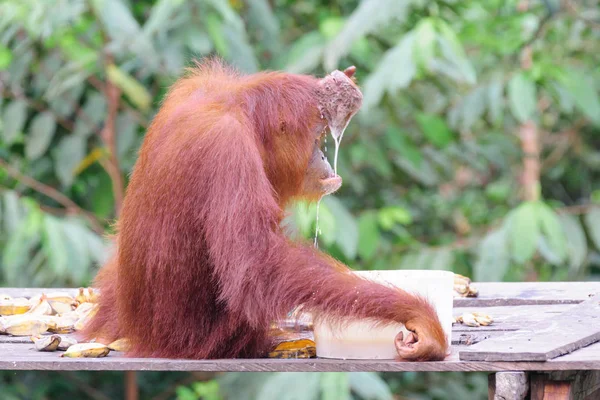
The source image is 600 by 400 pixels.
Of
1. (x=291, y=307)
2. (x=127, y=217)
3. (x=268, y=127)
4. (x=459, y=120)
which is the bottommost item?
(x=291, y=307)

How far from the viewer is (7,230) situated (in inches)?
182

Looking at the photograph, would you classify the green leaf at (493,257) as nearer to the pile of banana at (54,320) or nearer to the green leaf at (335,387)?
the green leaf at (335,387)

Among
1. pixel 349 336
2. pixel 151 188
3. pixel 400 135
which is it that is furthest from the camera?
pixel 400 135

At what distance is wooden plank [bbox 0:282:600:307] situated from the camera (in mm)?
3186

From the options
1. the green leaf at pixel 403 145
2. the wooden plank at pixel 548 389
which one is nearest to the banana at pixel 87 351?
the wooden plank at pixel 548 389

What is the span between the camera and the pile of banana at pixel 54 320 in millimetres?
2611

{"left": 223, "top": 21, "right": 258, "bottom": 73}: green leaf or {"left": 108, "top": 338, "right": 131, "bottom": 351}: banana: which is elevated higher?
{"left": 223, "top": 21, "right": 258, "bottom": 73}: green leaf

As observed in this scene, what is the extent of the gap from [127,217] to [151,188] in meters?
0.16

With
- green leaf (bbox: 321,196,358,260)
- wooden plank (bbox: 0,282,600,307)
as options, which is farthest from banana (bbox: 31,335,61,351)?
green leaf (bbox: 321,196,358,260)

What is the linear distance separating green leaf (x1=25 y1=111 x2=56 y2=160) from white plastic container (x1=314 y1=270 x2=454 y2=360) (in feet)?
10.5

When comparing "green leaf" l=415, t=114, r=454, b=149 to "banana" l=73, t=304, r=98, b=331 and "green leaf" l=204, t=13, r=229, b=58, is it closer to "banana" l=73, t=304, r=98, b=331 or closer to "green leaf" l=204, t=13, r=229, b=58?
"green leaf" l=204, t=13, r=229, b=58

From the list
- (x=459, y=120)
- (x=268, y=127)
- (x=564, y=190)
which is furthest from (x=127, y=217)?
(x=564, y=190)

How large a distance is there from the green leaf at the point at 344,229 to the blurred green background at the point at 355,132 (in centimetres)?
1

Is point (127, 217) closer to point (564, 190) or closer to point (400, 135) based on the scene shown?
point (400, 135)
